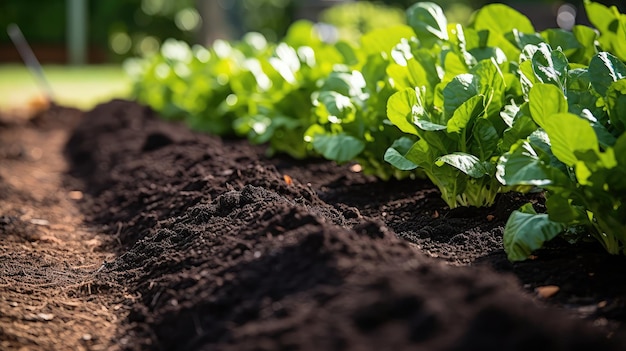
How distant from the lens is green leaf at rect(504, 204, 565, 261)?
261 centimetres

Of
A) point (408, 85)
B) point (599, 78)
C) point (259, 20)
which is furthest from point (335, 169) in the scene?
point (259, 20)

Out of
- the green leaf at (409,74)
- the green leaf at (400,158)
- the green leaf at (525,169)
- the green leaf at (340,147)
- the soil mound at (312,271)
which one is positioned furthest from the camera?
the green leaf at (340,147)

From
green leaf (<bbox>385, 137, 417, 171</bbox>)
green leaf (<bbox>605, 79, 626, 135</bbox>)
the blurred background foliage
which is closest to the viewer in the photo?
green leaf (<bbox>605, 79, 626, 135</bbox>)

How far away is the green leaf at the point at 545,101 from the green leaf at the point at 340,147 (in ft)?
4.03

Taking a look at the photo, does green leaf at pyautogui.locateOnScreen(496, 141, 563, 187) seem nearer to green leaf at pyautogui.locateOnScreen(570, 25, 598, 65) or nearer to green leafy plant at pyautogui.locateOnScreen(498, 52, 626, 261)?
green leafy plant at pyautogui.locateOnScreen(498, 52, 626, 261)

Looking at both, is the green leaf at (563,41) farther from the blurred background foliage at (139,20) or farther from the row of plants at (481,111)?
the blurred background foliage at (139,20)

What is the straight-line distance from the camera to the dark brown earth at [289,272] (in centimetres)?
190

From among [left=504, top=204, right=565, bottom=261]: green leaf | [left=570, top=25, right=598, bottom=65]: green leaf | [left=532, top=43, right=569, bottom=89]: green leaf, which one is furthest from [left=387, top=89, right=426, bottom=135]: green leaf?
[left=570, top=25, right=598, bottom=65]: green leaf

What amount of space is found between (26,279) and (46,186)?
281 cm

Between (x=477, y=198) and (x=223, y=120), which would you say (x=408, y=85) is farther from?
(x=223, y=120)

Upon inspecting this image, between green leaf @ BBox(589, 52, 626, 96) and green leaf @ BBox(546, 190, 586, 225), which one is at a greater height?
green leaf @ BBox(589, 52, 626, 96)

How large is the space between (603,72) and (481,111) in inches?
18.9

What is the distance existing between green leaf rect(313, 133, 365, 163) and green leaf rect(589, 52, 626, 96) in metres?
1.18

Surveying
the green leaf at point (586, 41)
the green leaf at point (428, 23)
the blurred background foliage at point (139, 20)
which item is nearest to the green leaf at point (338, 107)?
the green leaf at point (428, 23)
